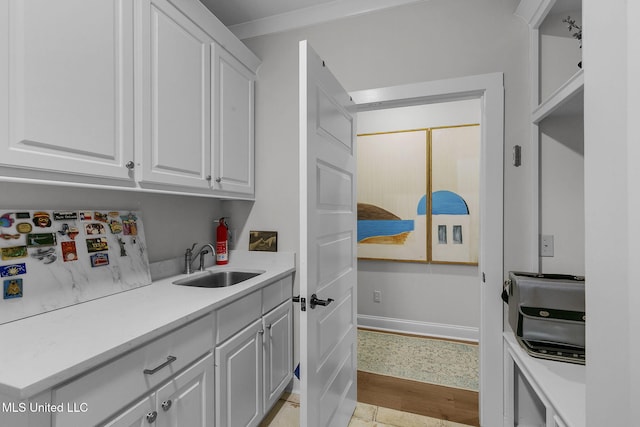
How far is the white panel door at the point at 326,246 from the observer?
119 cm

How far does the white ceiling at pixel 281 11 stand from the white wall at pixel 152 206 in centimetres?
135

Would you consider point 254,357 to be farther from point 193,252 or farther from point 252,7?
point 252,7

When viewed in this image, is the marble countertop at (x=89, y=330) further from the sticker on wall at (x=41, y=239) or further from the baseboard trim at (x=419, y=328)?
the baseboard trim at (x=419, y=328)

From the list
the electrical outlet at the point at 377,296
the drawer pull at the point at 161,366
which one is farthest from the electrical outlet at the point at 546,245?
the drawer pull at the point at 161,366

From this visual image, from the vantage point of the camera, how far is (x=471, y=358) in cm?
253

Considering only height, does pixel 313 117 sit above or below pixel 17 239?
above

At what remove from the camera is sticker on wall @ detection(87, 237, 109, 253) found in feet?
4.43

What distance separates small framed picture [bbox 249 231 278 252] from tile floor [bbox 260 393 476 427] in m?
1.04

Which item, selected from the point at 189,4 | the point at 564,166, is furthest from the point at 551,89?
the point at 189,4

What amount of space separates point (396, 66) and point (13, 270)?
7.05ft

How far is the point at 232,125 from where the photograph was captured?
75.0 inches

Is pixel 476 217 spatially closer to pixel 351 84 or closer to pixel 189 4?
pixel 351 84

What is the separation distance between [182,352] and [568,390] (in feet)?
4.83

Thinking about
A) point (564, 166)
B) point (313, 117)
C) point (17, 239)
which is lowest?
point (17, 239)
